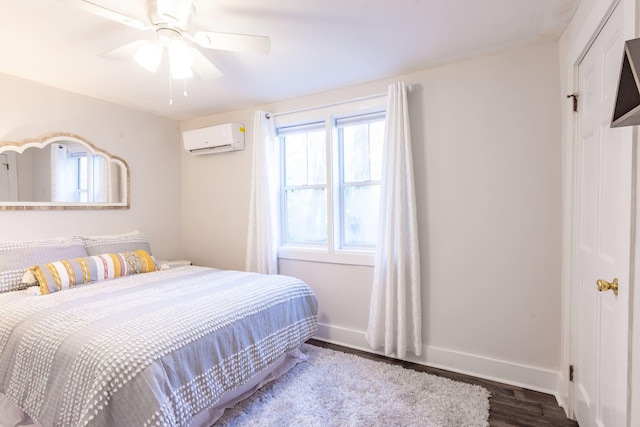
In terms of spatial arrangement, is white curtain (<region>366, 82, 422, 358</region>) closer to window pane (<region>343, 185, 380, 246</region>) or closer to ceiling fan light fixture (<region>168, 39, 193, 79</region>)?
window pane (<region>343, 185, 380, 246</region>)

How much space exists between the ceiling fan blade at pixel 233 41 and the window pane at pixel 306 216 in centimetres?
161

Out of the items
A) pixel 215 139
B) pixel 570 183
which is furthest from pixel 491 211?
pixel 215 139

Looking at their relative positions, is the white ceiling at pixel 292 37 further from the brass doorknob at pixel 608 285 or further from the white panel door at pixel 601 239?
the brass doorknob at pixel 608 285

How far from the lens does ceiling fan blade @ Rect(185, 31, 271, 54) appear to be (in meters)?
1.63

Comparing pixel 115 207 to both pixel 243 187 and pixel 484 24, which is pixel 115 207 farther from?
pixel 484 24

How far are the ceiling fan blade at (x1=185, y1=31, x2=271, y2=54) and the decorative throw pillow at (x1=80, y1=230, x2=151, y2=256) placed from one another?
2.02 meters

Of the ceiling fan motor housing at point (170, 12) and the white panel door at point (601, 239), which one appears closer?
the white panel door at point (601, 239)

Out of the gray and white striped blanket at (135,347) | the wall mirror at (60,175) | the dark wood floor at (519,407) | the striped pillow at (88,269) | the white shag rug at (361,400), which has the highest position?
the wall mirror at (60,175)

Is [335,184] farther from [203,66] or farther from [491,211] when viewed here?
[203,66]

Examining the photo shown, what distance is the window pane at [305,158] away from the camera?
3.14 m

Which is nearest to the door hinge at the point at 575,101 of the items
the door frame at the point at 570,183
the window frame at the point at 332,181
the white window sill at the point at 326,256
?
the door frame at the point at 570,183

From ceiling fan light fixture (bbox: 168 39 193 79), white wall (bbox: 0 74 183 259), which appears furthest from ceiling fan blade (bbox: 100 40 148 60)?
white wall (bbox: 0 74 183 259)

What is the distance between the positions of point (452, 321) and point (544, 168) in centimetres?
128

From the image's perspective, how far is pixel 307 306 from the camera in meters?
2.44
